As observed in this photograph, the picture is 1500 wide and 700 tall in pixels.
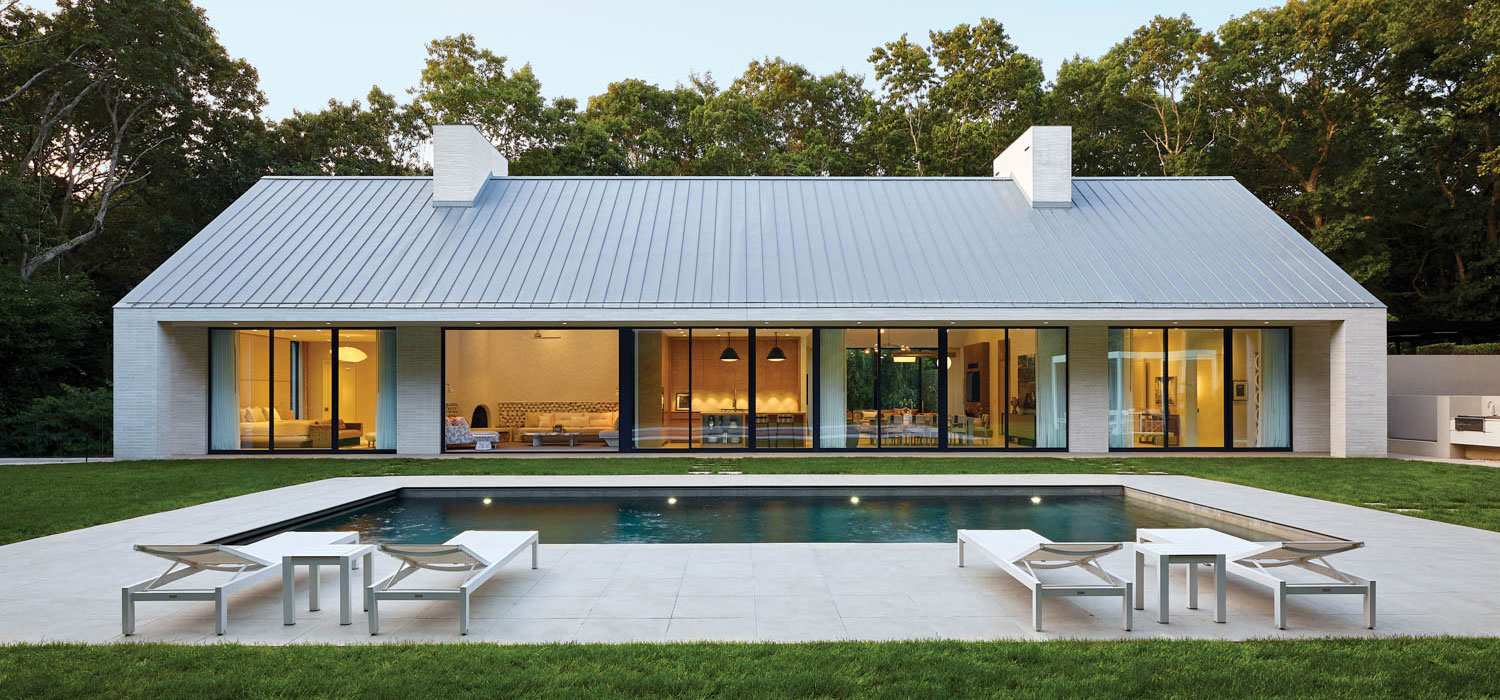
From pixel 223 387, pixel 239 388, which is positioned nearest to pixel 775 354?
pixel 239 388

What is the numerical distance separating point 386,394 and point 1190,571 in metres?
14.1

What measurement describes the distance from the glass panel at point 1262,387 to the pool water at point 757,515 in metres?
7.26

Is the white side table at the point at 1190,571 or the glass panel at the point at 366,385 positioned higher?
the glass panel at the point at 366,385

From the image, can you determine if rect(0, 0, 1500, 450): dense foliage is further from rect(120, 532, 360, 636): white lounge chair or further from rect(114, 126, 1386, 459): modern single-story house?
rect(120, 532, 360, 636): white lounge chair

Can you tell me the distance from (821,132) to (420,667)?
3104 cm

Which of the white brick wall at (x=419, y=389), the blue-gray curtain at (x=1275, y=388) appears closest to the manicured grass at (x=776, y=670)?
the white brick wall at (x=419, y=389)

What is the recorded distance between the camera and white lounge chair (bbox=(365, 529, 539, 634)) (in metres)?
4.68

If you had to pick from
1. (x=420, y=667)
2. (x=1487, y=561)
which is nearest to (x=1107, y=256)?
(x=1487, y=561)

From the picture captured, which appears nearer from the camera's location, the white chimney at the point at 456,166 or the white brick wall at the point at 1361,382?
the white brick wall at the point at 1361,382

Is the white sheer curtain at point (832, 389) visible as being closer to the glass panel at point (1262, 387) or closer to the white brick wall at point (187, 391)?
the glass panel at point (1262, 387)

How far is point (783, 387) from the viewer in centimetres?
1553

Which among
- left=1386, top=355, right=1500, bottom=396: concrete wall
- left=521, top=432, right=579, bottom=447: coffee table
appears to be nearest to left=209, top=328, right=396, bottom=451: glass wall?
left=521, top=432, right=579, bottom=447: coffee table

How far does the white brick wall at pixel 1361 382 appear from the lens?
14320 mm

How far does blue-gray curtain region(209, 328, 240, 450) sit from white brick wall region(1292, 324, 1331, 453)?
20217mm
